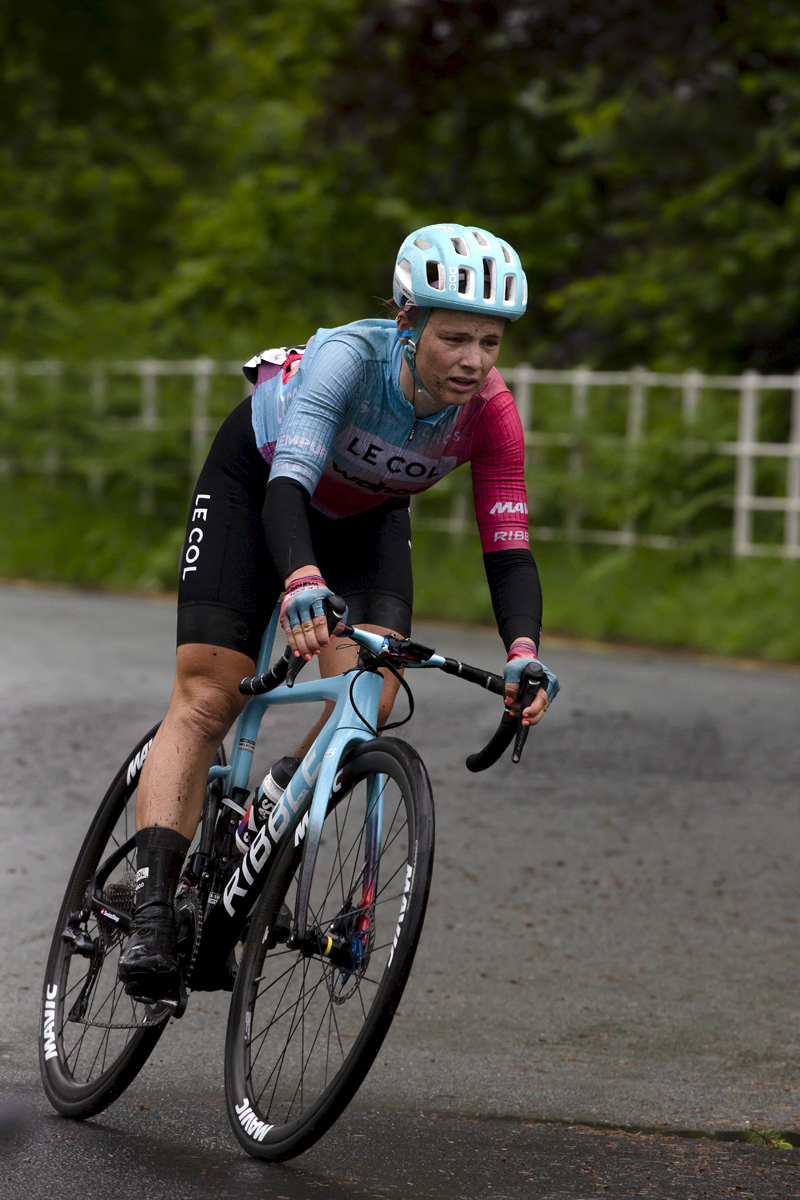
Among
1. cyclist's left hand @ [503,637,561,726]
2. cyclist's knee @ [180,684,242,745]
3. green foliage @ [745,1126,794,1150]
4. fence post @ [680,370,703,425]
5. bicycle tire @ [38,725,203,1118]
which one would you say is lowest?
green foliage @ [745,1126,794,1150]

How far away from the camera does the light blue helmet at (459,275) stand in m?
3.80

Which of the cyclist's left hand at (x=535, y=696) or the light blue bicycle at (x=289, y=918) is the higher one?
the cyclist's left hand at (x=535, y=696)

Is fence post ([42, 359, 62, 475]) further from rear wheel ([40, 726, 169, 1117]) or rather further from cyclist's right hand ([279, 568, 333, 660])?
cyclist's right hand ([279, 568, 333, 660])

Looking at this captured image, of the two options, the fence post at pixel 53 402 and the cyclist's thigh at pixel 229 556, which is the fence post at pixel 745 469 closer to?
the fence post at pixel 53 402

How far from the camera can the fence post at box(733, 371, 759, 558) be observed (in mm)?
15617

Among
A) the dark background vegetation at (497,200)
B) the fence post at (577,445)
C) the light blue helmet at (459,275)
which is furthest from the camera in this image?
the dark background vegetation at (497,200)

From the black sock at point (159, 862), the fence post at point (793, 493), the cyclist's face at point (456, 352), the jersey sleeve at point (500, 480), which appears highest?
the fence post at point (793, 493)

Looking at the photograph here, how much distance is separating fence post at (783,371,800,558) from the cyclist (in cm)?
1154

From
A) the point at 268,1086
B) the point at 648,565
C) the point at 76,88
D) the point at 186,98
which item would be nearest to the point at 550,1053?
the point at 268,1086

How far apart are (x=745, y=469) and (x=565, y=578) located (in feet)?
6.42

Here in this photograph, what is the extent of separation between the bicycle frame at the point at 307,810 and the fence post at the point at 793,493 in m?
11.9

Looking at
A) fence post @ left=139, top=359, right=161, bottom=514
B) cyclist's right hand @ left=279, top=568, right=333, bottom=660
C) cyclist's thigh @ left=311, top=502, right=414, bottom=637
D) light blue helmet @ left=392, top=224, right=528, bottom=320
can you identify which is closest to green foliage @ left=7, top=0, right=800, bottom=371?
fence post @ left=139, top=359, right=161, bottom=514

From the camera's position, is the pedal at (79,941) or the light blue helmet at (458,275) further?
the pedal at (79,941)

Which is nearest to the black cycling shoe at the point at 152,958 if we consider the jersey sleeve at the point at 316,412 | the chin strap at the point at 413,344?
the jersey sleeve at the point at 316,412
